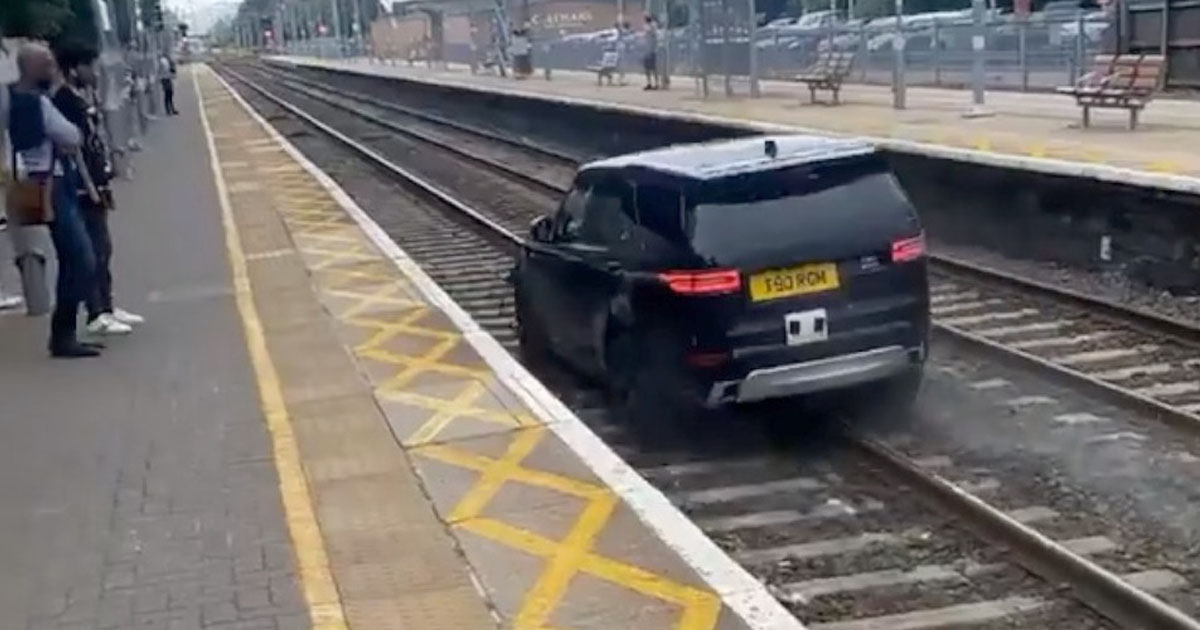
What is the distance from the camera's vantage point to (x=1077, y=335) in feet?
37.7

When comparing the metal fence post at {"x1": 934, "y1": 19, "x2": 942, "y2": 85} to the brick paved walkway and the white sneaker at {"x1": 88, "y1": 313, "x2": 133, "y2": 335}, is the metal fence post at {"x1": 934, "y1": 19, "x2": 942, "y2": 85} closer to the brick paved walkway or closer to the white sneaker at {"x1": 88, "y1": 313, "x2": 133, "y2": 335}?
the brick paved walkway

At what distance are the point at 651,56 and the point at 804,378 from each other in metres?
31.4

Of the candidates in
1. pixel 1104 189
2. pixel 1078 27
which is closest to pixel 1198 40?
pixel 1078 27

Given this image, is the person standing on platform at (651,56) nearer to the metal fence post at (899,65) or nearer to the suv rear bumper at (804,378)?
the metal fence post at (899,65)

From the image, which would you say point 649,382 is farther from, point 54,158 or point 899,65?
point 899,65

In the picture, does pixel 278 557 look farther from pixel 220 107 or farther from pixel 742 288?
pixel 220 107

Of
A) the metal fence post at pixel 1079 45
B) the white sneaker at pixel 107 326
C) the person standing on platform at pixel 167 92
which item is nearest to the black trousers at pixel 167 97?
the person standing on platform at pixel 167 92

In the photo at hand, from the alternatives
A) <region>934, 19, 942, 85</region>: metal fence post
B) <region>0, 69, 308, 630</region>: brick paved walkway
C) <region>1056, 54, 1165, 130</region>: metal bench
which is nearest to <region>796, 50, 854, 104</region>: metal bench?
<region>934, 19, 942, 85</region>: metal fence post

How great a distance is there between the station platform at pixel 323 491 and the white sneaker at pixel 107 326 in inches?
6.9

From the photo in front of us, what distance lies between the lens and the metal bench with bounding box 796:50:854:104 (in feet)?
97.9

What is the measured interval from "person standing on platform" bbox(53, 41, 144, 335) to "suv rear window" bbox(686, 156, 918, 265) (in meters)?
4.60

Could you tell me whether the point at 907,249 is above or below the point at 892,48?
above

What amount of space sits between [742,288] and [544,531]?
2034 millimetres

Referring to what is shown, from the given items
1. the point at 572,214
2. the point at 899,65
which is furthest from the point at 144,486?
the point at 899,65
